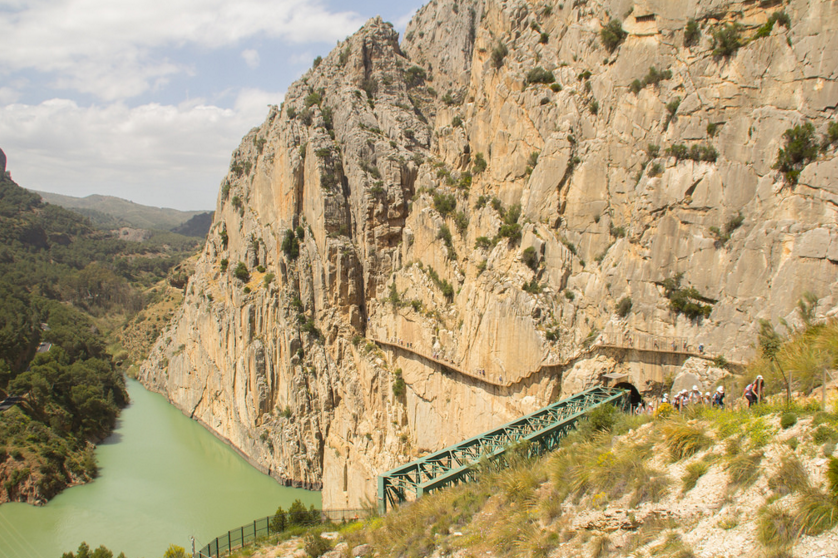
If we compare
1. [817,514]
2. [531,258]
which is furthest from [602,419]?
[531,258]

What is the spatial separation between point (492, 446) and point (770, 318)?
9.64 metres

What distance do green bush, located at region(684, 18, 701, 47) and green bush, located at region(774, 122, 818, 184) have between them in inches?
203

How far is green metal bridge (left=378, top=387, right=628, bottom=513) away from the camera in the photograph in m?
14.1

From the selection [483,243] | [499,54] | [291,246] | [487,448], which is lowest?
[487,448]

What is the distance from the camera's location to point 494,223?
2545cm

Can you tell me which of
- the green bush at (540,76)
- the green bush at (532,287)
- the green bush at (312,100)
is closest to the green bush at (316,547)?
the green bush at (532,287)

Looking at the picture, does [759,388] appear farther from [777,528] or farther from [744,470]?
[777,528]

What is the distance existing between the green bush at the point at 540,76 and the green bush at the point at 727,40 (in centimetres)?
729

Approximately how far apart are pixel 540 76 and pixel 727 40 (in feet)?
26.7

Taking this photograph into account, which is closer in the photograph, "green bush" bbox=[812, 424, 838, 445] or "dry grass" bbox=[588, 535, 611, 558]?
"green bush" bbox=[812, 424, 838, 445]

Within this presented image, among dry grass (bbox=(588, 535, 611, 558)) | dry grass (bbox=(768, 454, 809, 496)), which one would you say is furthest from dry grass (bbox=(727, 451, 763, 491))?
dry grass (bbox=(588, 535, 611, 558))

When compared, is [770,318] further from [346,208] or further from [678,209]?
[346,208]

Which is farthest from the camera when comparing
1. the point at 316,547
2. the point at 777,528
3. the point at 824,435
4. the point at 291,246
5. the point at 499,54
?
the point at 291,246

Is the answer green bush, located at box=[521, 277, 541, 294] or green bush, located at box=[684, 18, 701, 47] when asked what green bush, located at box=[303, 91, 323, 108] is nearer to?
green bush, located at box=[521, 277, 541, 294]
